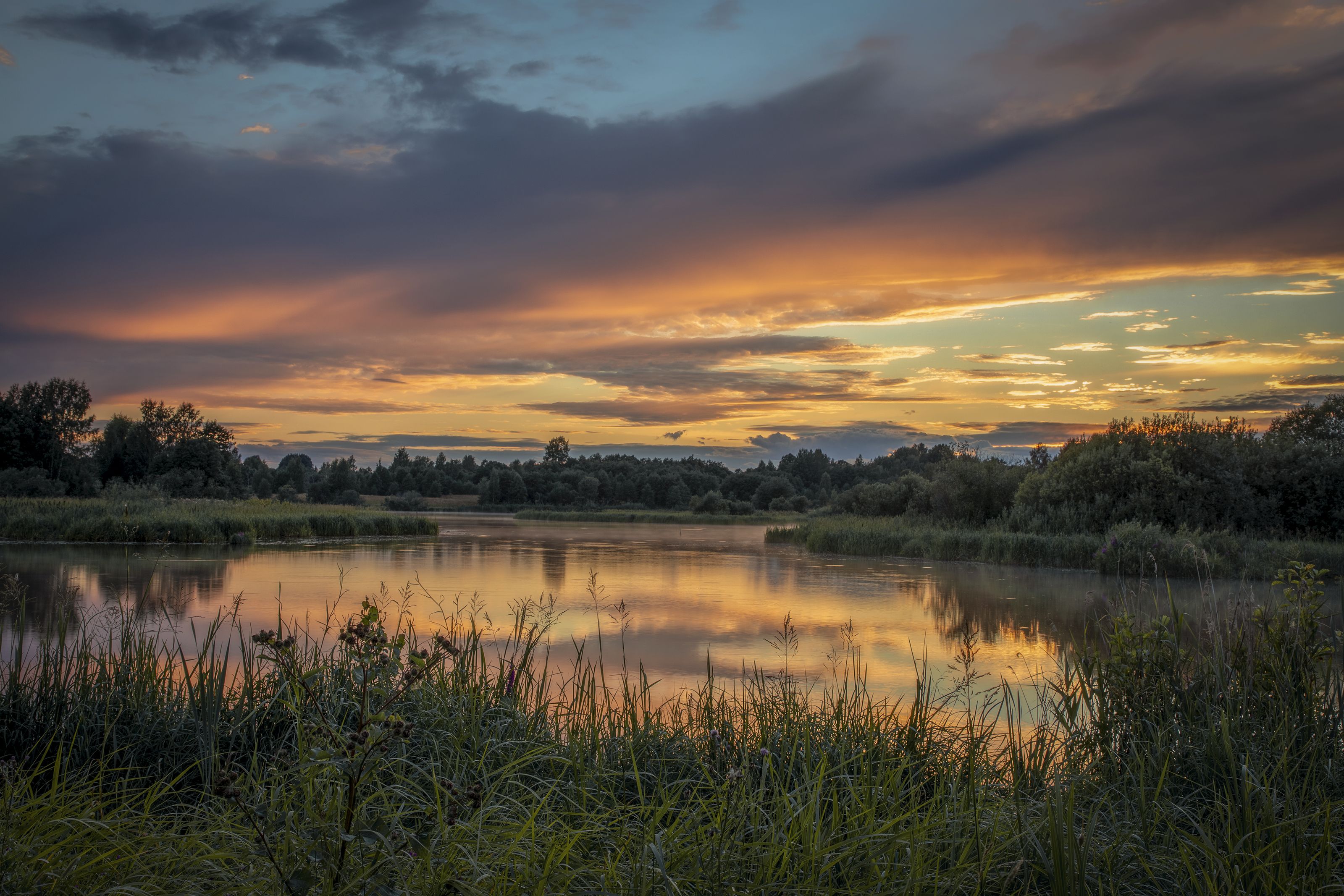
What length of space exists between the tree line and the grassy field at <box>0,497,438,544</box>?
18.8 ft

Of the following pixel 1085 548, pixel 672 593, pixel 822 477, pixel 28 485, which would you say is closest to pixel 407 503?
pixel 28 485

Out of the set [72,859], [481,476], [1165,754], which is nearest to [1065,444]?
[1165,754]

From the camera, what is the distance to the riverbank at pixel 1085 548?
14383 millimetres

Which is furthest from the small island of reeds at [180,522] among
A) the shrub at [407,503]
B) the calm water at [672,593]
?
the shrub at [407,503]

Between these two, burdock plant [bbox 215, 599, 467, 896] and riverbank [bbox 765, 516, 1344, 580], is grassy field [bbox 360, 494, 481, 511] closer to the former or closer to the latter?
riverbank [bbox 765, 516, 1344, 580]

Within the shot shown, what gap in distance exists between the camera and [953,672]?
6.99 meters

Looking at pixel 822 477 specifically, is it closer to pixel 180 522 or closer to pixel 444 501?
pixel 444 501

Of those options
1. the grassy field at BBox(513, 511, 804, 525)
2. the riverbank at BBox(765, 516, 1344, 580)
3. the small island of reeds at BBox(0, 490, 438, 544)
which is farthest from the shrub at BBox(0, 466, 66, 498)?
the riverbank at BBox(765, 516, 1344, 580)

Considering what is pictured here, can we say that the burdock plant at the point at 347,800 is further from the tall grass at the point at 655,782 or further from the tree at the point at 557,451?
the tree at the point at 557,451

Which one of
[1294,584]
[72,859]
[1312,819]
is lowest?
[1312,819]

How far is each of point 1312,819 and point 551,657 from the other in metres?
5.78

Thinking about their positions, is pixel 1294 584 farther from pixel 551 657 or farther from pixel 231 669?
pixel 231 669

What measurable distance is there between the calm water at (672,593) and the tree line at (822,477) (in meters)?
5.22

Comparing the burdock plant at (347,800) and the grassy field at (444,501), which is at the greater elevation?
the burdock plant at (347,800)
